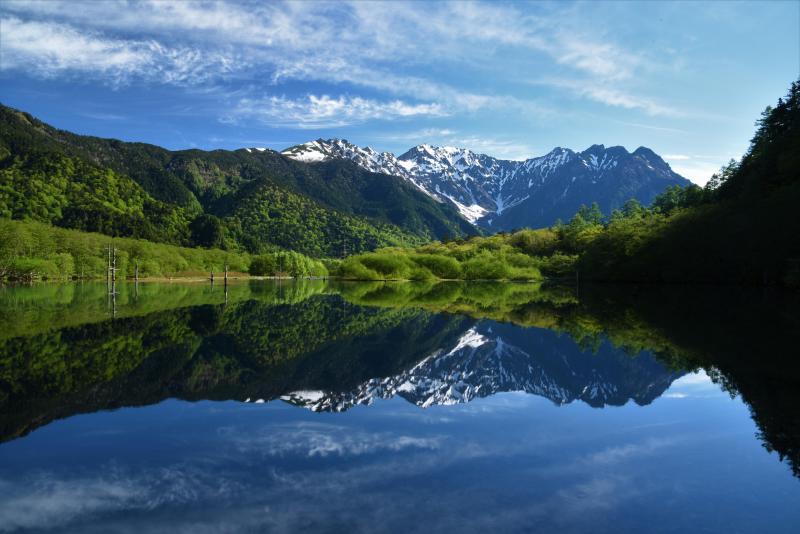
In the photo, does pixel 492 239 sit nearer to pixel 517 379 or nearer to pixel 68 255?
pixel 68 255

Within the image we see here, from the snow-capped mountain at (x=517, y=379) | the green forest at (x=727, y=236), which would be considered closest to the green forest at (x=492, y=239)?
the green forest at (x=727, y=236)

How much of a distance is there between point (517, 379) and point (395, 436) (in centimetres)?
473

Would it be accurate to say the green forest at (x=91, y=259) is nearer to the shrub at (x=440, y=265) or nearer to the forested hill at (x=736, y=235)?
the shrub at (x=440, y=265)

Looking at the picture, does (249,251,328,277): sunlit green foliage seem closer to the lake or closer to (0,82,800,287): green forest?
(0,82,800,287): green forest

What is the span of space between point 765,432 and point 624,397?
2498 mm

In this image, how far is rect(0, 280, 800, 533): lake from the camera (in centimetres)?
454

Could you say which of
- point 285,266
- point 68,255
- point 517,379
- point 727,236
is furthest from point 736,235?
point 285,266

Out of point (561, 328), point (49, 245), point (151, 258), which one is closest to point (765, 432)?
point (561, 328)

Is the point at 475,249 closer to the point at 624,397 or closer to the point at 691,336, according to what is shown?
the point at 691,336

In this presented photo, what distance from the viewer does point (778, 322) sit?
19.4 meters

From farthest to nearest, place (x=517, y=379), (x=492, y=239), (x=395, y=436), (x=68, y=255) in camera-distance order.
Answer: (x=492, y=239), (x=68, y=255), (x=517, y=379), (x=395, y=436)

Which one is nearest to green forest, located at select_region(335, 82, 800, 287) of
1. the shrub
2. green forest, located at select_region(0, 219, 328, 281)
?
the shrub

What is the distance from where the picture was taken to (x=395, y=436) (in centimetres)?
688

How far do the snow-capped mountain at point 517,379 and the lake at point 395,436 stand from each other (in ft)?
0.23
